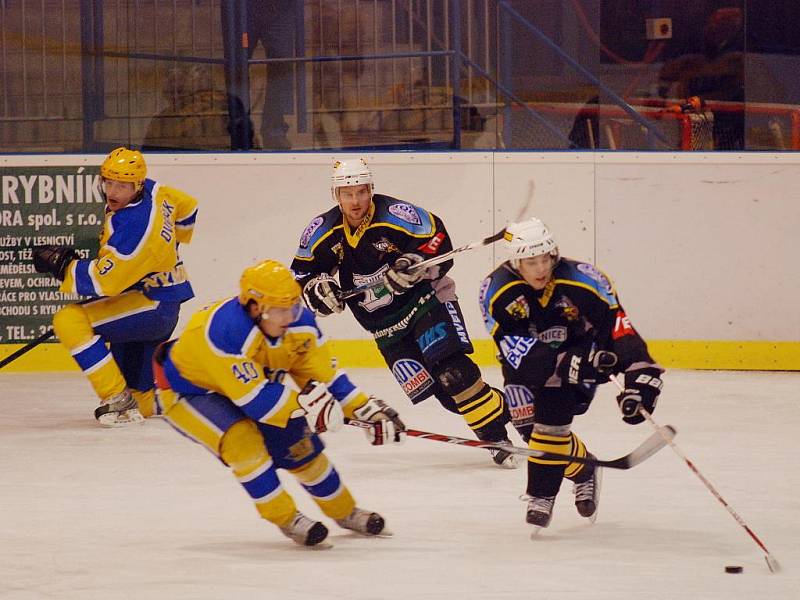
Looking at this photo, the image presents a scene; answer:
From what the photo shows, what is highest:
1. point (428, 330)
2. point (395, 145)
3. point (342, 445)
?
point (395, 145)

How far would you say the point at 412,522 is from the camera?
3.84 meters

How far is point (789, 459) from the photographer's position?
4.68 m

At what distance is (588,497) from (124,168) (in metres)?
2.53

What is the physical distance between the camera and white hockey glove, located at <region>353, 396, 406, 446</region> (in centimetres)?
345

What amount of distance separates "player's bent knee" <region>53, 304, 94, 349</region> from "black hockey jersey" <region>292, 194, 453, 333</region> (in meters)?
1.08

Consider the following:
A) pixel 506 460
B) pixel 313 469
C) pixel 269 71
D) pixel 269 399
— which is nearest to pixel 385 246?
pixel 506 460

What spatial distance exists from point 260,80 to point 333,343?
1.40 meters

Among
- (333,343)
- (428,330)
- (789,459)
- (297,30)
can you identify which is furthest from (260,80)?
(789,459)

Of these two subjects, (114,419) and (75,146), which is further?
(75,146)

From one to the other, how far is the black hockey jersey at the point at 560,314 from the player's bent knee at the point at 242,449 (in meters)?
0.69

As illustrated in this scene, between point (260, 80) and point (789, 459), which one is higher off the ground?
point (260, 80)

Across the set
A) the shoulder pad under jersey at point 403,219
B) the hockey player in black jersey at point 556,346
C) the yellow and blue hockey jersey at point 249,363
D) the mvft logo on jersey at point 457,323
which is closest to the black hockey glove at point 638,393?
the hockey player in black jersey at point 556,346

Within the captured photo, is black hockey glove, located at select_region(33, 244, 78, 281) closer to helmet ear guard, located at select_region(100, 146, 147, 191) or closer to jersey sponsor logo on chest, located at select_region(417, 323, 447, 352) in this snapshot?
helmet ear guard, located at select_region(100, 146, 147, 191)

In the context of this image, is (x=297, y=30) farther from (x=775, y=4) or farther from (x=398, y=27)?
(x=775, y=4)
